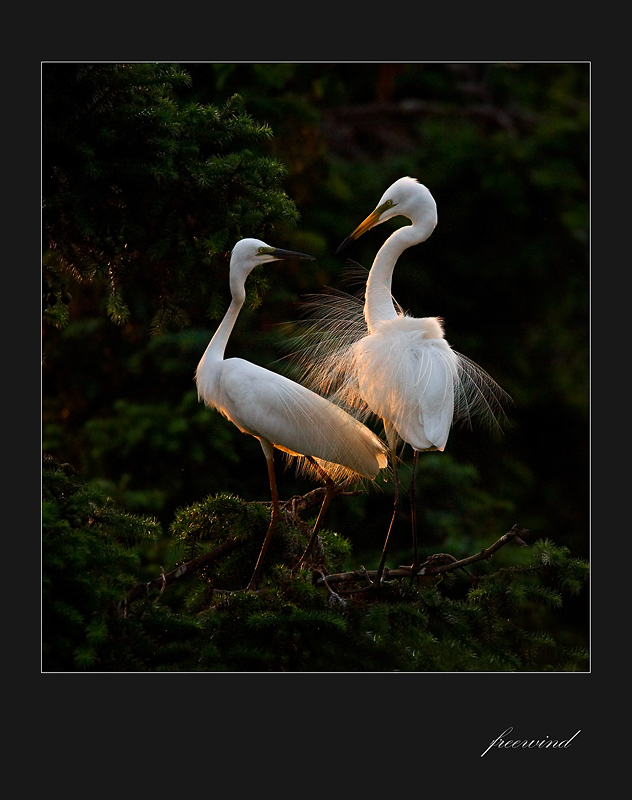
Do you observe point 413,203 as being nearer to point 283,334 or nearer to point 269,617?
point 283,334

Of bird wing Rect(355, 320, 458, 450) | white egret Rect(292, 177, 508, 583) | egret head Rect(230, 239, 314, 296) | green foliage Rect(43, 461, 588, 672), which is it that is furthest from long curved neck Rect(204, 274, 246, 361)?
green foliage Rect(43, 461, 588, 672)

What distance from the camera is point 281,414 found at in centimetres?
330

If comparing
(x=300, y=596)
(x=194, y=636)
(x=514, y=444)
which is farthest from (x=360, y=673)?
(x=514, y=444)

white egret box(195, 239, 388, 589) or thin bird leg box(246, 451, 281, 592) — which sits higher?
white egret box(195, 239, 388, 589)

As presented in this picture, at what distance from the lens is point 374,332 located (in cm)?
331

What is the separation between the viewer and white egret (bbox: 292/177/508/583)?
3.08 metres

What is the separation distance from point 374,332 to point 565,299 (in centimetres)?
408

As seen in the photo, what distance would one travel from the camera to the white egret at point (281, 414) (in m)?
3.27

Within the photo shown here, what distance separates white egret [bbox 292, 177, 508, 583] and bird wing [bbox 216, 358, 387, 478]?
82 millimetres

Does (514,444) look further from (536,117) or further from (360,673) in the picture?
(360,673)

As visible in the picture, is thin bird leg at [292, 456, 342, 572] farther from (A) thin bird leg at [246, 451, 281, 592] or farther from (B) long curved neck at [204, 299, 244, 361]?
(B) long curved neck at [204, 299, 244, 361]

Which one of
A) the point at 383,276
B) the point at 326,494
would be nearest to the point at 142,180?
the point at 383,276

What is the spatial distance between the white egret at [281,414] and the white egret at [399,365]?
3.6 inches

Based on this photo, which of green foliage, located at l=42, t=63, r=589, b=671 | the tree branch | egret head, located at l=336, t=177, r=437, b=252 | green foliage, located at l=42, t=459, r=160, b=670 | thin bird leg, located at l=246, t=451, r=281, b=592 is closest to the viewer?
green foliage, located at l=42, t=459, r=160, b=670
